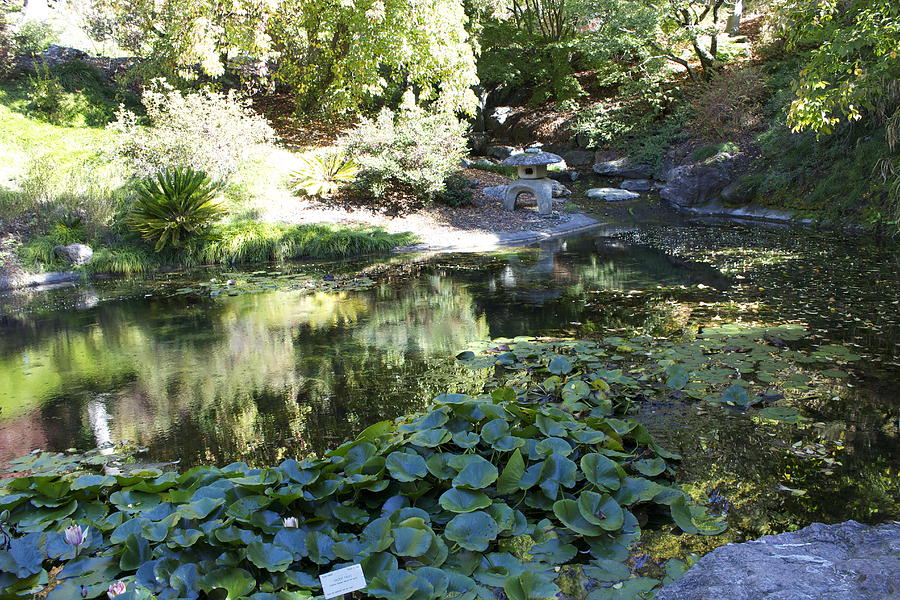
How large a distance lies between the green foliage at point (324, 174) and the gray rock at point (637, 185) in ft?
25.8

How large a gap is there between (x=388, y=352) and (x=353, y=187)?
8.47 m

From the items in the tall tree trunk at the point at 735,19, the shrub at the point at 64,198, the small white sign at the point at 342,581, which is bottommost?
the small white sign at the point at 342,581

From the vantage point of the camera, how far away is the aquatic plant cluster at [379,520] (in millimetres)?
2170

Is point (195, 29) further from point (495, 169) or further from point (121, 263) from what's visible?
point (495, 169)

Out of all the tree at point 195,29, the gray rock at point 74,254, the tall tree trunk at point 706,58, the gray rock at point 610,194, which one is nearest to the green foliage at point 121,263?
the gray rock at point 74,254

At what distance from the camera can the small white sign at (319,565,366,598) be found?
1859 millimetres

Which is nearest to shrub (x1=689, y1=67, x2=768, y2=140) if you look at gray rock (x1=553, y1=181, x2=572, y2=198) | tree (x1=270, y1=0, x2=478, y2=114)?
gray rock (x1=553, y1=181, x2=572, y2=198)

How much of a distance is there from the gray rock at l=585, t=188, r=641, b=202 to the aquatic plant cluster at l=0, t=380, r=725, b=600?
13.5 m

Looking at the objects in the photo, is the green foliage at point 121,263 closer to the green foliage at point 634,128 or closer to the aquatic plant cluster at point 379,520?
the aquatic plant cluster at point 379,520

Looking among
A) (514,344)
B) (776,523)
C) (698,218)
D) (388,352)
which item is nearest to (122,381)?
(388,352)

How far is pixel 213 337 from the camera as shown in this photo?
6.32 metres

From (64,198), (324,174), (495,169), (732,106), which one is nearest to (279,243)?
(324,174)

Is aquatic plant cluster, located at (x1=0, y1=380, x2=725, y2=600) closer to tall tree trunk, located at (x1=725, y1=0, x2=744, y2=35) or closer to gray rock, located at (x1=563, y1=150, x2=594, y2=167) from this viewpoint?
gray rock, located at (x1=563, y1=150, x2=594, y2=167)

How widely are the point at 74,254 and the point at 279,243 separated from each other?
3.16 meters
